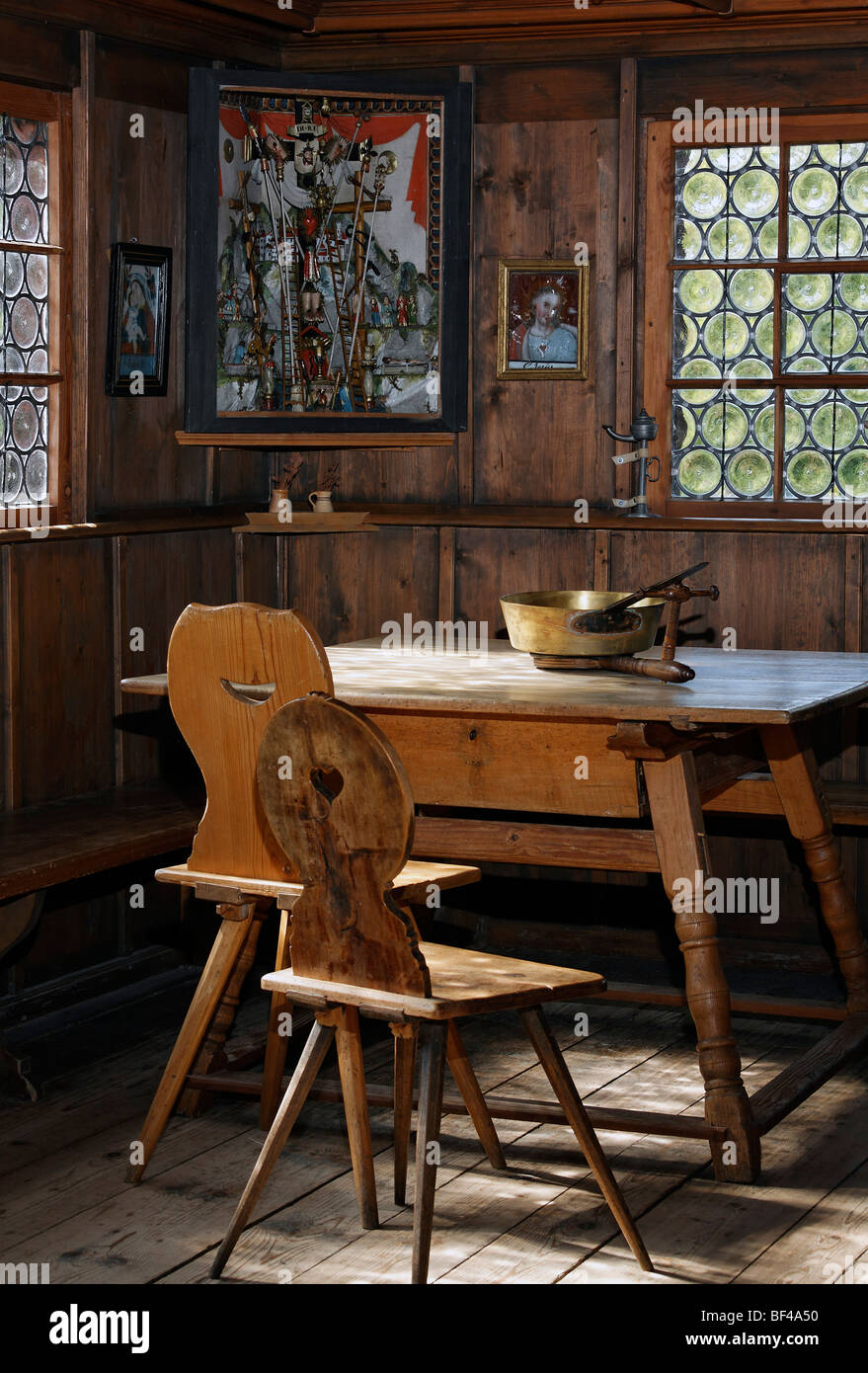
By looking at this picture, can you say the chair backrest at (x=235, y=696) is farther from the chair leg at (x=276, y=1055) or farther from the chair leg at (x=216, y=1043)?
the chair leg at (x=216, y=1043)

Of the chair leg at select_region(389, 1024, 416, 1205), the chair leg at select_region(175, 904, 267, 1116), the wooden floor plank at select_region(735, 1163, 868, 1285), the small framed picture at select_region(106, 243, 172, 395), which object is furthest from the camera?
the small framed picture at select_region(106, 243, 172, 395)

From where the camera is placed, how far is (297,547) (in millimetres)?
6730

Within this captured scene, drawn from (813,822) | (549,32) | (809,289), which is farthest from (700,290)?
(813,822)

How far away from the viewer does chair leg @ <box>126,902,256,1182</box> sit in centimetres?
421

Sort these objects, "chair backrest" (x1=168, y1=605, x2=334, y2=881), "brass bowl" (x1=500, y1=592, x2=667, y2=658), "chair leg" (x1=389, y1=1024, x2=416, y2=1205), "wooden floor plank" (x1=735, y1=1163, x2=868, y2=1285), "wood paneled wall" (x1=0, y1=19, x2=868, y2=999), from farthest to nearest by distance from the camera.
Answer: "wood paneled wall" (x1=0, y1=19, x2=868, y2=999) → "brass bowl" (x1=500, y1=592, x2=667, y2=658) → "chair leg" (x1=389, y1=1024, x2=416, y2=1205) → "chair backrest" (x1=168, y1=605, x2=334, y2=881) → "wooden floor plank" (x1=735, y1=1163, x2=868, y2=1285)

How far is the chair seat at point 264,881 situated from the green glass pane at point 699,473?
2545 millimetres

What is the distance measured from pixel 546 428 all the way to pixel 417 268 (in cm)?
72

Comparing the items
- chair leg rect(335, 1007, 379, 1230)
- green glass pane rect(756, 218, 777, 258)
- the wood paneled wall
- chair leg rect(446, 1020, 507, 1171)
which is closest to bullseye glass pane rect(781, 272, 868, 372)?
green glass pane rect(756, 218, 777, 258)

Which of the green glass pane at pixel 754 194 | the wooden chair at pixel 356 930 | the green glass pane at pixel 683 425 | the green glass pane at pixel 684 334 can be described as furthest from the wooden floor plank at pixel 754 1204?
the green glass pane at pixel 754 194

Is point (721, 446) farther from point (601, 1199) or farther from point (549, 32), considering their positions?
point (601, 1199)

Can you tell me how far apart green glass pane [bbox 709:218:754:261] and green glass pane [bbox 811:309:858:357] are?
0.36 meters

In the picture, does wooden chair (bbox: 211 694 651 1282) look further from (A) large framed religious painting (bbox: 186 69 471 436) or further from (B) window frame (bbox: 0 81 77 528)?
(A) large framed religious painting (bbox: 186 69 471 436)

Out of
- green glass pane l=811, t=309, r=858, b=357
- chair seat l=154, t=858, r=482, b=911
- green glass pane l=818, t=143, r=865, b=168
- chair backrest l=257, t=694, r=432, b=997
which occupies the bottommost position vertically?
chair seat l=154, t=858, r=482, b=911

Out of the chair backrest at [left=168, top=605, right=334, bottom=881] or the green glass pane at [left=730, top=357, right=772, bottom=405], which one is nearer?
the chair backrest at [left=168, top=605, right=334, bottom=881]
